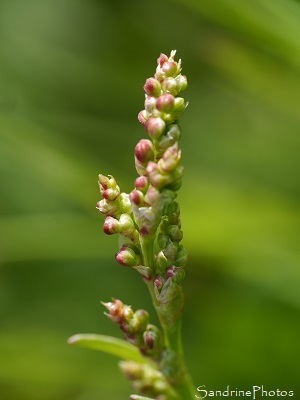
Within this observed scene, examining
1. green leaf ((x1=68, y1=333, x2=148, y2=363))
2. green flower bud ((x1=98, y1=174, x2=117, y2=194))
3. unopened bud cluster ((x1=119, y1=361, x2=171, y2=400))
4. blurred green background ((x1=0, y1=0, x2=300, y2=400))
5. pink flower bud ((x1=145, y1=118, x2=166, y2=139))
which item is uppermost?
blurred green background ((x1=0, y1=0, x2=300, y2=400))

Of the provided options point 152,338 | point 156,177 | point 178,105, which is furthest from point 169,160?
point 152,338

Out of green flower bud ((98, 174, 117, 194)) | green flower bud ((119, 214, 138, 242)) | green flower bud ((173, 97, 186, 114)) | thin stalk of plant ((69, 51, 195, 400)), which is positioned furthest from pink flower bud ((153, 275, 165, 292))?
green flower bud ((173, 97, 186, 114))

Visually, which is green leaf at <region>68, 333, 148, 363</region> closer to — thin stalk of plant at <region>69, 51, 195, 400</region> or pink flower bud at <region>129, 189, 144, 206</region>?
thin stalk of plant at <region>69, 51, 195, 400</region>

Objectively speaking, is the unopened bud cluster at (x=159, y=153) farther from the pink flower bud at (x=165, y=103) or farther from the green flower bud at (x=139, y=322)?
the green flower bud at (x=139, y=322)

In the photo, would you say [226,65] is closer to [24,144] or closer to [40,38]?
[24,144]

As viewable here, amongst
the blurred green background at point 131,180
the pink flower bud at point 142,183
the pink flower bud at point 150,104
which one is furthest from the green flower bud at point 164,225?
the blurred green background at point 131,180

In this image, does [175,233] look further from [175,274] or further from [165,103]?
[165,103]
